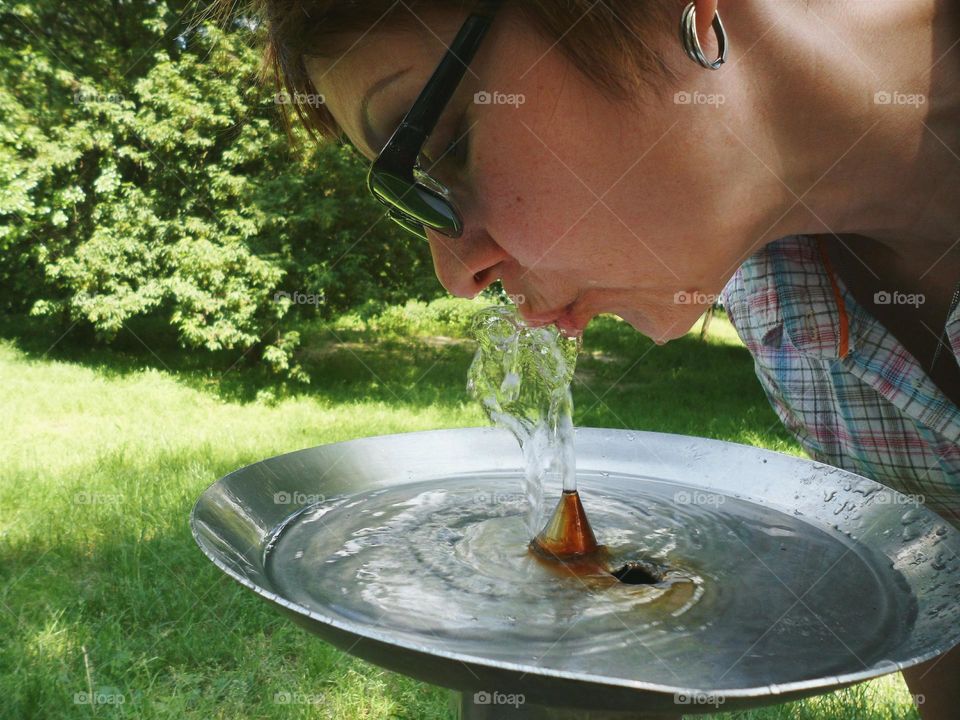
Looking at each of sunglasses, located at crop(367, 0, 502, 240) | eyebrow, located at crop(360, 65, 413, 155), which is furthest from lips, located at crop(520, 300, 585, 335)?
eyebrow, located at crop(360, 65, 413, 155)

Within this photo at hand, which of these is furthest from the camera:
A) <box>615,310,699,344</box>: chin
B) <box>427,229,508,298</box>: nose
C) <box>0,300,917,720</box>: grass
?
<box>0,300,917,720</box>: grass

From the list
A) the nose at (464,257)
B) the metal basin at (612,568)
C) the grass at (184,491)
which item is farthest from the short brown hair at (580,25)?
the grass at (184,491)

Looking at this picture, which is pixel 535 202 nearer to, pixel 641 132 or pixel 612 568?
pixel 641 132

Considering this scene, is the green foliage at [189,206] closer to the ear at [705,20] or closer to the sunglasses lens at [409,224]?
the sunglasses lens at [409,224]

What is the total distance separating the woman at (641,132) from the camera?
1102mm

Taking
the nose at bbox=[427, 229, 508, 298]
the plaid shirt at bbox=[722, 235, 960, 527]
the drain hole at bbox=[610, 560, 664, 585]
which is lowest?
the drain hole at bbox=[610, 560, 664, 585]

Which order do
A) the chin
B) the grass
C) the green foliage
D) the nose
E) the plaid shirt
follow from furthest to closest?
the green foliage → the grass → the plaid shirt → the chin → the nose

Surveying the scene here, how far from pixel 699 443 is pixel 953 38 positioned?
0.92m

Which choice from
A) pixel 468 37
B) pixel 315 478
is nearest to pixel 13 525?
pixel 315 478

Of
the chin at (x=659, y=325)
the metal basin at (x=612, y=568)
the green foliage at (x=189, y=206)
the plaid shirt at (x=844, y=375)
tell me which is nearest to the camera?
the metal basin at (x=612, y=568)

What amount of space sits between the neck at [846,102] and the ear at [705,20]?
73 mm

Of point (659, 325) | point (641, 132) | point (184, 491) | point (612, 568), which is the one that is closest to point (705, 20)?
point (641, 132)

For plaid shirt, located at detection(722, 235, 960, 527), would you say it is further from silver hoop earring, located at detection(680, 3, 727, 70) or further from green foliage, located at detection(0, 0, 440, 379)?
green foliage, located at detection(0, 0, 440, 379)

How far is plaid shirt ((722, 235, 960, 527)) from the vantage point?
1608 millimetres
